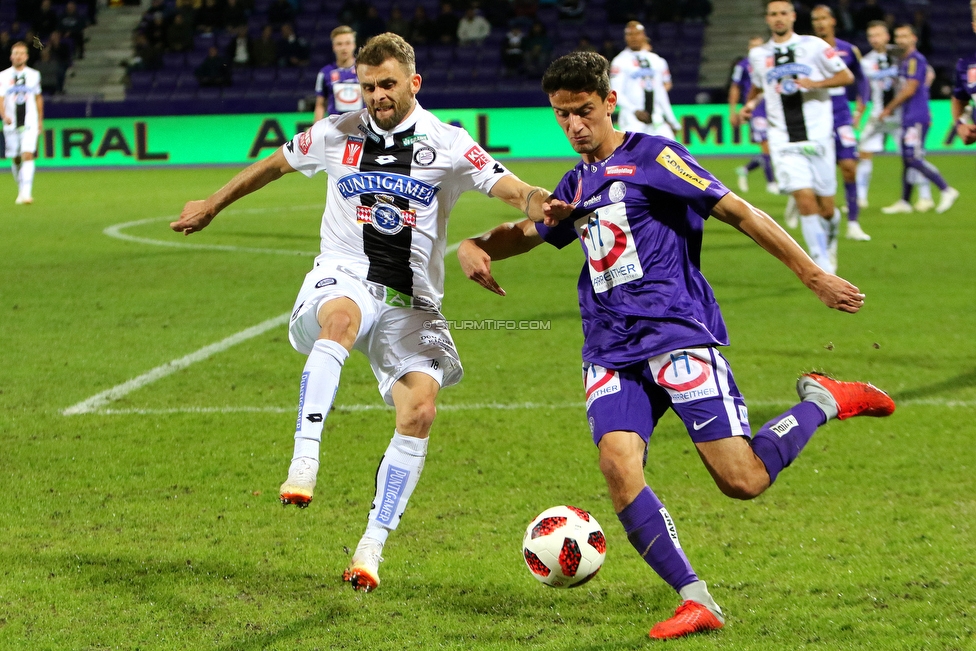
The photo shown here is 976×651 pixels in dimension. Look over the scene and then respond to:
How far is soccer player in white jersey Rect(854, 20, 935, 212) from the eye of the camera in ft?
51.5

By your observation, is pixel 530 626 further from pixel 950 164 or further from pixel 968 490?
pixel 950 164

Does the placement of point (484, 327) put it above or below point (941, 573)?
below

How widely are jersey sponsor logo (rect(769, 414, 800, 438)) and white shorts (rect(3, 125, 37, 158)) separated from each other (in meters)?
15.3

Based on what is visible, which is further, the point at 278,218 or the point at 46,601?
the point at 278,218

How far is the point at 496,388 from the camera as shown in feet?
22.6

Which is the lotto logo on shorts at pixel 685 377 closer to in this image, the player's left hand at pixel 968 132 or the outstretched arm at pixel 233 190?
the outstretched arm at pixel 233 190

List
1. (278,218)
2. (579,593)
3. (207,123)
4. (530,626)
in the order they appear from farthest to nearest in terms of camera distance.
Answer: (207,123)
(278,218)
(579,593)
(530,626)

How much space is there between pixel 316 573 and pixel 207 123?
21079 mm

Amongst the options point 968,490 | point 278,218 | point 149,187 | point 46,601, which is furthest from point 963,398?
point 149,187

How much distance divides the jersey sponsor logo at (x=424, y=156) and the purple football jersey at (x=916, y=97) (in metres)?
12.0

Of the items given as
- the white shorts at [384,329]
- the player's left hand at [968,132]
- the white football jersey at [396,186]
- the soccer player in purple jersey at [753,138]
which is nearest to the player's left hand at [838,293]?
the white football jersey at [396,186]

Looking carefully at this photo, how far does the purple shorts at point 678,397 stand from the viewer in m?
3.77

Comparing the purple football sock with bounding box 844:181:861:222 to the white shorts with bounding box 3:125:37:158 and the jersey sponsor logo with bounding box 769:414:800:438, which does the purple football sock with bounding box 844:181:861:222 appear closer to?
the jersey sponsor logo with bounding box 769:414:800:438

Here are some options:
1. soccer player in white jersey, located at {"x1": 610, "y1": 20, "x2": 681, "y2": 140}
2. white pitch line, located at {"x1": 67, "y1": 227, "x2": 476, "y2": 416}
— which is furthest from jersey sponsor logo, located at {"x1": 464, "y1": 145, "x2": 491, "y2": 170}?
soccer player in white jersey, located at {"x1": 610, "y1": 20, "x2": 681, "y2": 140}
